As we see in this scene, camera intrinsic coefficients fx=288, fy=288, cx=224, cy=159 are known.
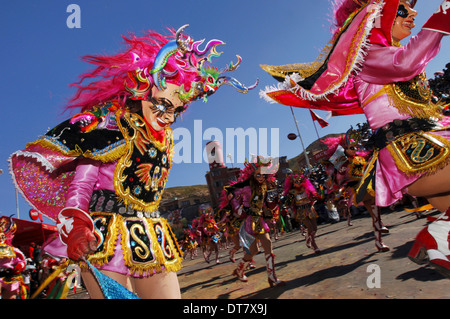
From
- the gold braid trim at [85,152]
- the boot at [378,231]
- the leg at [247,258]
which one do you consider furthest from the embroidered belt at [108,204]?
the boot at [378,231]

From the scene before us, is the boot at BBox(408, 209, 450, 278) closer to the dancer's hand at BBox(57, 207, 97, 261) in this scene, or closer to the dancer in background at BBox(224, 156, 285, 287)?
the dancer's hand at BBox(57, 207, 97, 261)

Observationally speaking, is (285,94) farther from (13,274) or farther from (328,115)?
(13,274)

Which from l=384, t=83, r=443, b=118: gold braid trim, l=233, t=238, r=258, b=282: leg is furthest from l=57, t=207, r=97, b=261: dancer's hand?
l=233, t=238, r=258, b=282: leg

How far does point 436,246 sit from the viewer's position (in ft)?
5.20

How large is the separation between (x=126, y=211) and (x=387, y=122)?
199cm

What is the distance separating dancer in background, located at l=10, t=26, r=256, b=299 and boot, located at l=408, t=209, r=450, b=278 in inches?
62.2

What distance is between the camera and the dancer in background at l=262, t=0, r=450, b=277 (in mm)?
1734

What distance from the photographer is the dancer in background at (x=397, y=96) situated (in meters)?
1.73

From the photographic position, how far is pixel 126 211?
6.79ft

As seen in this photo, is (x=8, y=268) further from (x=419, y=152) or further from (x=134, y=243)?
(x=419, y=152)

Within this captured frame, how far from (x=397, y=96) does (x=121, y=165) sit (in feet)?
6.82

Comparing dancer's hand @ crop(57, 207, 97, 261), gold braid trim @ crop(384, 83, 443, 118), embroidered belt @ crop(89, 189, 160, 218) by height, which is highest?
gold braid trim @ crop(384, 83, 443, 118)

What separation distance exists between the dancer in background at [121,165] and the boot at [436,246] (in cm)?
158
